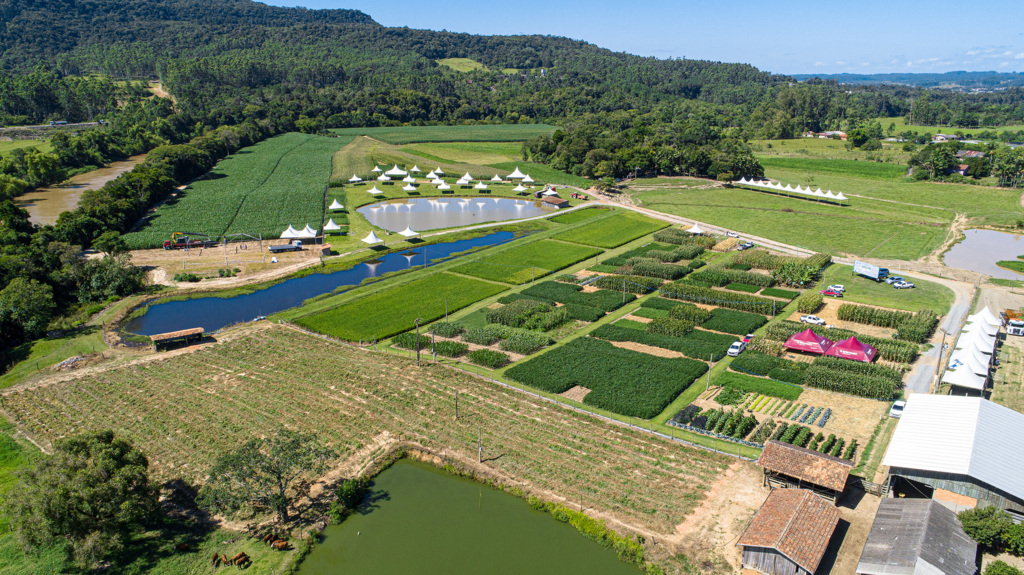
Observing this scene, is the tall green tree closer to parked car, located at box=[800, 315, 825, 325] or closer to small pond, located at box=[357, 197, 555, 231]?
parked car, located at box=[800, 315, 825, 325]

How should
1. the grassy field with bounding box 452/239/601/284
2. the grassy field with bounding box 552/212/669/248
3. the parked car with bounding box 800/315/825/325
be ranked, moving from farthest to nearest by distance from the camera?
the grassy field with bounding box 552/212/669/248
the grassy field with bounding box 452/239/601/284
the parked car with bounding box 800/315/825/325

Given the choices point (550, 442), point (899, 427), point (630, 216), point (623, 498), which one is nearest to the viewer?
point (623, 498)

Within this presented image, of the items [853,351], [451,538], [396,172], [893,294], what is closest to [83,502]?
[451,538]

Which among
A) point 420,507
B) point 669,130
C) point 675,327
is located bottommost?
point 420,507

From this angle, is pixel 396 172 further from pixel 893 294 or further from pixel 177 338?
pixel 893 294

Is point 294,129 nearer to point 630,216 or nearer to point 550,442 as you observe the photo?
point 630,216

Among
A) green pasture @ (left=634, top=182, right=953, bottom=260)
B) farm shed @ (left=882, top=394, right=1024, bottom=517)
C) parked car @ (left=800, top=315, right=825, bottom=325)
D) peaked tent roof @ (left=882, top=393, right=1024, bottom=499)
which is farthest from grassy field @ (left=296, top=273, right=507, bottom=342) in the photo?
green pasture @ (left=634, top=182, right=953, bottom=260)

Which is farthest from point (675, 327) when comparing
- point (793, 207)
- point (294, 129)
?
point (294, 129)
